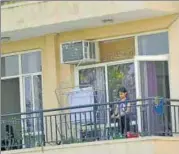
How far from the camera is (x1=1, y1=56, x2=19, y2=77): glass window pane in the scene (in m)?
19.1

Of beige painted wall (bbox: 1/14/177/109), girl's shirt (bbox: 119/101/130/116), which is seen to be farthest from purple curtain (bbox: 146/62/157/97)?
beige painted wall (bbox: 1/14/177/109)

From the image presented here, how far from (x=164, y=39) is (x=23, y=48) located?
12.2 ft

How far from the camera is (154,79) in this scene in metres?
16.9

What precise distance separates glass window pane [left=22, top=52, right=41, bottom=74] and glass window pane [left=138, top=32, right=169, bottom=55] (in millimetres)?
2740

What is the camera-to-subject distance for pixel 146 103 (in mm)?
15883

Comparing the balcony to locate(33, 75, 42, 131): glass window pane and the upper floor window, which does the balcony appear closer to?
the upper floor window

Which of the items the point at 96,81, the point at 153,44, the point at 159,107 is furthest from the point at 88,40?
the point at 159,107

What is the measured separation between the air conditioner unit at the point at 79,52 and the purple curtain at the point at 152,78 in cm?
134

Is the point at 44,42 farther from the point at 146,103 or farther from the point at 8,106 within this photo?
the point at 146,103

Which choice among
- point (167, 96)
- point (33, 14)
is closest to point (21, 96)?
point (33, 14)

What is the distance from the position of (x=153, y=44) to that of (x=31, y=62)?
3.33 metres

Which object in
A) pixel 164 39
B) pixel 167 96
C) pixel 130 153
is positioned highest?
pixel 164 39

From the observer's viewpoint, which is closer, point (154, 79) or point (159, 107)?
point (159, 107)

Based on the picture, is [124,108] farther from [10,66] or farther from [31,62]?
[10,66]
